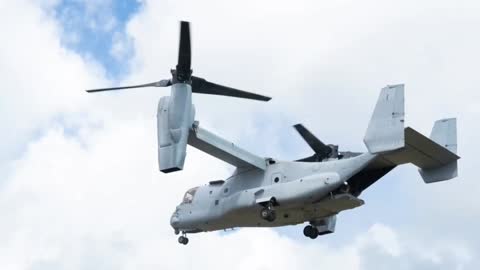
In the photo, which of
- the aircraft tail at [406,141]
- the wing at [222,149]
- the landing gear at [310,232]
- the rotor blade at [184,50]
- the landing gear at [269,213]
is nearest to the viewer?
the aircraft tail at [406,141]

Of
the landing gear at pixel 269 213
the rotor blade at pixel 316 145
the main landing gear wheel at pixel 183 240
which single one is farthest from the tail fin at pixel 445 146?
the main landing gear wheel at pixel 183 240

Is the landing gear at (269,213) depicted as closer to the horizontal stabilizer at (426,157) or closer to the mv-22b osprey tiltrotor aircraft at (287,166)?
the mv-22b osprey tiltrotor aircraft at (287,166)

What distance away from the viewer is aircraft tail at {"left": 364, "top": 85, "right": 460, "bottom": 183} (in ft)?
171

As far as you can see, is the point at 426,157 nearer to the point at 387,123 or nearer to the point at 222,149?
the point at 387,123

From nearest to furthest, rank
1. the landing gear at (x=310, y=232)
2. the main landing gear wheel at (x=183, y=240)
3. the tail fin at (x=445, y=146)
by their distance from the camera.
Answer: the tail fin at (x=445, y=146), the landing gear at (x=310, y=232), the main landing gear wheel at (x=183, y=240)

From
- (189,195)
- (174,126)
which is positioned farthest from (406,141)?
(189,195)

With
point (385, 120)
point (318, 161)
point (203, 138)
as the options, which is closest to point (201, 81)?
point (203, 138)

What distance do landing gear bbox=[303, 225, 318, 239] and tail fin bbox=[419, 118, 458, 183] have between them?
6606 millimetres

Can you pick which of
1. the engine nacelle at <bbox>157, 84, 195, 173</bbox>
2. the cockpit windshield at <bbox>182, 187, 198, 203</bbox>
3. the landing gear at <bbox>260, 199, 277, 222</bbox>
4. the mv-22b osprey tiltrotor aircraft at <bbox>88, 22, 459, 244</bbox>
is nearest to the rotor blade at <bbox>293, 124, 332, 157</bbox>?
the mv-22b osprey tiltrotor aircraft at <bbox>88, 22, 459, 244</bbox>

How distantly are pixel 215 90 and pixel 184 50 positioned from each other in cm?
347

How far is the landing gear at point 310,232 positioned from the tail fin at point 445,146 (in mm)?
6606

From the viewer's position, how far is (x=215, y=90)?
2403 inches

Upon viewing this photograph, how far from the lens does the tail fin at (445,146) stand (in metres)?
56.4

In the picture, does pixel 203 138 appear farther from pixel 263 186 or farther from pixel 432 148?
pixel 432 148
